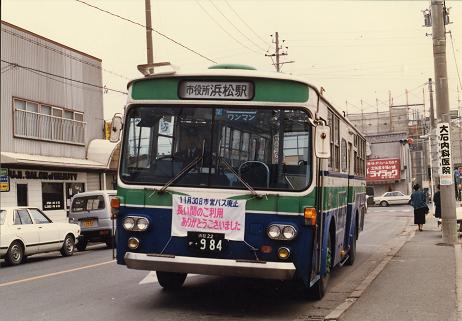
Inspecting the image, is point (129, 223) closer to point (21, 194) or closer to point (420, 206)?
point (420, 206)

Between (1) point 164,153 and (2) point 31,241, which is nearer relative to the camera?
(1) point 164,153

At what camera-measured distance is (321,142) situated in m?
6.95

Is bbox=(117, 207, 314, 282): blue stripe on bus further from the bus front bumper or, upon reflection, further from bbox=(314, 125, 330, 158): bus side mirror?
bbox=(314, 125, 330, 158): bus side mirror

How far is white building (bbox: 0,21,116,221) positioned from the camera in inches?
928

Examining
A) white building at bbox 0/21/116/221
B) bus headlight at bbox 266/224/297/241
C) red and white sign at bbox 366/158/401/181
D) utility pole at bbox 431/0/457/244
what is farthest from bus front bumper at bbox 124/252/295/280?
red and white sign at bbox 366/158/401/181

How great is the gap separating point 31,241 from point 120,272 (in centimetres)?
516

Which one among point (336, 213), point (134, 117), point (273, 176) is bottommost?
point (336, 213)

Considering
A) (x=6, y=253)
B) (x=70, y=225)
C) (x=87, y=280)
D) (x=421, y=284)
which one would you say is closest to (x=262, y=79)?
(x=421, y=284)

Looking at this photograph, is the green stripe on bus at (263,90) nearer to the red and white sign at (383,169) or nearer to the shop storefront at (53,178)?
the shop storefront at (53,178)

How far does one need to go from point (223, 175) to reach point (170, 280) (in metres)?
2.78

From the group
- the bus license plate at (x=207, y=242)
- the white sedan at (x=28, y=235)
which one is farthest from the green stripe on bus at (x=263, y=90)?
the white sedan at (x=28, y=235)

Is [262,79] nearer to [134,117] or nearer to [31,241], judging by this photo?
[134,117]

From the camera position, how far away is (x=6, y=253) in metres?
14.8

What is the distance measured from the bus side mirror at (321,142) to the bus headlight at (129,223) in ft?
8.01
